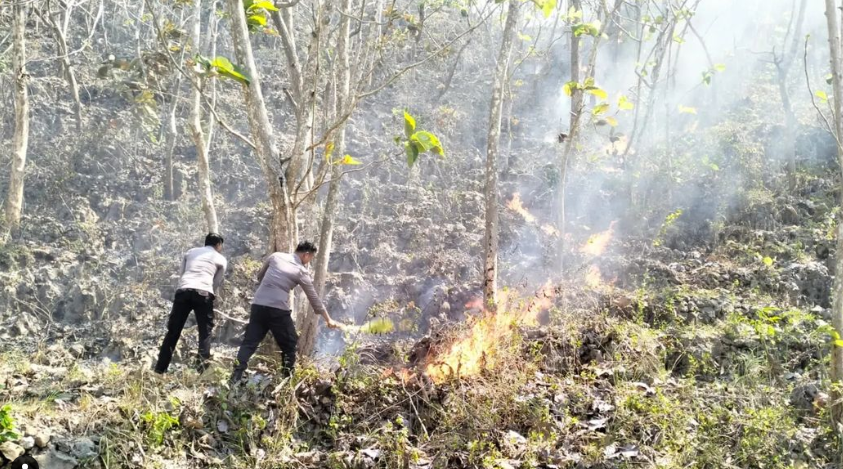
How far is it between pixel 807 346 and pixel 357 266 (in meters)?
8.13

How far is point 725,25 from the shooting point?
2284 cm

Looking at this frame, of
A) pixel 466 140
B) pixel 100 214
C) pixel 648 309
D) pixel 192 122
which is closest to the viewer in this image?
pixel 648 309

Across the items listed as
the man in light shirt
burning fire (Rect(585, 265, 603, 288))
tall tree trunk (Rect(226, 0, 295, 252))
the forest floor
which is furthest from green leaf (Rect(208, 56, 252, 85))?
burning fire (Rect(585, 265, 603, 288))

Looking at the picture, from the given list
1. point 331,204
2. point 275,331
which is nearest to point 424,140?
point 275,331

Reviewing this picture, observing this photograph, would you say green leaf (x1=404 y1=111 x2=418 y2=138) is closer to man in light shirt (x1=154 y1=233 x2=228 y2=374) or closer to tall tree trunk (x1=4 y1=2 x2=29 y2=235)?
man in light shirt (x1=154 y1=233 x2=228 y2=374)

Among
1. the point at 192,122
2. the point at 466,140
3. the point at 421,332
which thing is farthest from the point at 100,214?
the point at 466,140

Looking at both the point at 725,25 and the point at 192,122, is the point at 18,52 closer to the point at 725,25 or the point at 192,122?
the point at 192,122

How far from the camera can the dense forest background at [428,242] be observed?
5.19m

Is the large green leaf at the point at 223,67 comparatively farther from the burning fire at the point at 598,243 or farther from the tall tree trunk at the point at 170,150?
the tall tree trunk at the point at 170,150

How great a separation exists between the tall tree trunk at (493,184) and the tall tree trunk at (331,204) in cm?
214

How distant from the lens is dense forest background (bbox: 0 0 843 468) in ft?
17.0

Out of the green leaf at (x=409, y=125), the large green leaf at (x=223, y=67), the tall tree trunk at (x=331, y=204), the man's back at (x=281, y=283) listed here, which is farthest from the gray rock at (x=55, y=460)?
the green leaf at (x=409, y=125)

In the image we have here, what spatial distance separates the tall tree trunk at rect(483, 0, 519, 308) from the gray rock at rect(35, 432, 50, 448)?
497cm

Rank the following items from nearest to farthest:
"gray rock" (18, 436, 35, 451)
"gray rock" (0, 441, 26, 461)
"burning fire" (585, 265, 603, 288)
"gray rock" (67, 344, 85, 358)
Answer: "gray rock" (0, 441, 26, 461)
"gray rock" (18, 436, 35, 451)
"gray rock" (67, 344, 85, 358)
"burning fire" (585, 265, 603, 288)
